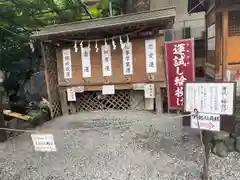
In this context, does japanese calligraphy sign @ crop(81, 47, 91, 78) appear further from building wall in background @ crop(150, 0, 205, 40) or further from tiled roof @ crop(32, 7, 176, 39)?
building wall in background @ crop(150, 0, 205, 40)

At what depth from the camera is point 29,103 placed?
959 cm

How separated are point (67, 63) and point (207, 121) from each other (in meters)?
5.46

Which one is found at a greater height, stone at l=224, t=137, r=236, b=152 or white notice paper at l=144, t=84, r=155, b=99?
white notice paper at l=144, t=84, r=155, b=99

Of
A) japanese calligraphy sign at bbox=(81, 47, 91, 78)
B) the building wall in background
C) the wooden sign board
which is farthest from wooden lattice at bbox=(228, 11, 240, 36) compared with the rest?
the building wall in background

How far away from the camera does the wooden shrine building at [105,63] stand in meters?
6.68

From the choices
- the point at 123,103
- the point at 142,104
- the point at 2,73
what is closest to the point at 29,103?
the point at 2,73

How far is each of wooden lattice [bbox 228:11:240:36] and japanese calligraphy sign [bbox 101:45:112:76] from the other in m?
3.68

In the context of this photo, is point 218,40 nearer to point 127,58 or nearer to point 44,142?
point 127,58

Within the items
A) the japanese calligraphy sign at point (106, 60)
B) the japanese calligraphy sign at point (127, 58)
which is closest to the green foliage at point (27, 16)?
the japanese calligraphy sign at point (106, 60)

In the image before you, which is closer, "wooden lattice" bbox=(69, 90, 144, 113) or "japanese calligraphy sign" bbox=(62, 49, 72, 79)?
"japanese calligraphy sign" bbox=(62, 49, 72, 79)

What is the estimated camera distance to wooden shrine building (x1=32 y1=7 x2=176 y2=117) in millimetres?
6676

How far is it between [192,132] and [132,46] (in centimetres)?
333

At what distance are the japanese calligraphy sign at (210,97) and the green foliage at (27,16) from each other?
6.27 metres

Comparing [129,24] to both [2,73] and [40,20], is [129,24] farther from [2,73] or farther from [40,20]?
[2,73]
